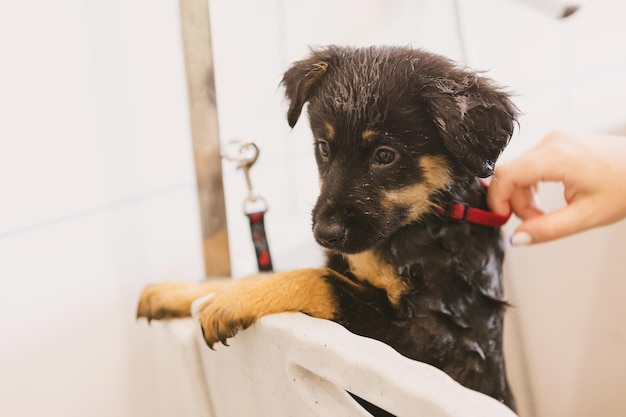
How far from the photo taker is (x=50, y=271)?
4.12 feet

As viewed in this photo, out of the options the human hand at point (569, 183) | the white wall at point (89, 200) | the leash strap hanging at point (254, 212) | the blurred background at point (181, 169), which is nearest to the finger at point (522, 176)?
the human hand at point (569, 183)

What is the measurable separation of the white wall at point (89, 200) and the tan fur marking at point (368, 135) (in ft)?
2.21

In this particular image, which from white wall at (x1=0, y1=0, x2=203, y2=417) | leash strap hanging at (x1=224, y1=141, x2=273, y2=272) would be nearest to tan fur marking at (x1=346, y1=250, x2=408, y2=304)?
leash strap hanging at (x1=224, y1=141, x2=273, y2=272)

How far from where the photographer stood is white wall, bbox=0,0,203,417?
1.18 m

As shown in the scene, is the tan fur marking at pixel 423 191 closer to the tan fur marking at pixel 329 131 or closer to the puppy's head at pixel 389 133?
the puppy's head at pixel 389 133

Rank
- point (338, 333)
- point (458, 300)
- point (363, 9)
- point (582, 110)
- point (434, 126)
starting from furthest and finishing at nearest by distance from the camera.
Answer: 1. point (582, 110)
2. point (363, 9)
3. point (458, 300)
4. point (434, 126)
5. point (338, 333)

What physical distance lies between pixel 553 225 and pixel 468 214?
0.74 feet

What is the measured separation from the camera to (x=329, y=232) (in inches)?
36.3

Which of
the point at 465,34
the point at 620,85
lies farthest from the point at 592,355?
the point at 465,34

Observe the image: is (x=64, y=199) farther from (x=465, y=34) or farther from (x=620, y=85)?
(x=620, y=85)

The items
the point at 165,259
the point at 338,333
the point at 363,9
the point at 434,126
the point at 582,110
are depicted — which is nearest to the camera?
the point at 338,333

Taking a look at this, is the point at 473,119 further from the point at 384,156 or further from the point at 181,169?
the point at 181,169

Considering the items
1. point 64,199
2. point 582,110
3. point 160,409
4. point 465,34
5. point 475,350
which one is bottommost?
point 160,409

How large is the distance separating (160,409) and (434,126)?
1.04m
